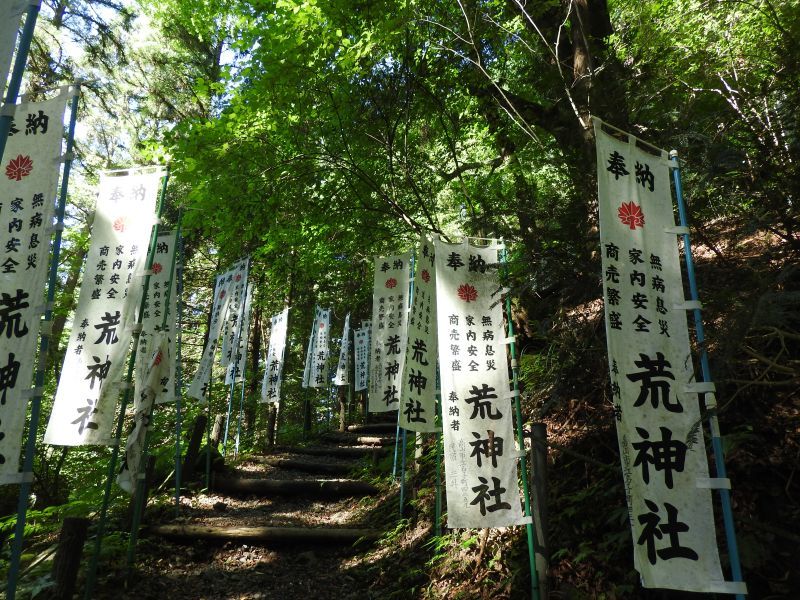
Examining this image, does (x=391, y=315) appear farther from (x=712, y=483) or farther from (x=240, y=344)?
(x=712, y=483)

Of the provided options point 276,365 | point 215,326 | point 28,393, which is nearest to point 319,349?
point 276,365

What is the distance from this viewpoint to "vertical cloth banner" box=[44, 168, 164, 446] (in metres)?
4.08

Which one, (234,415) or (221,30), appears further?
(234,415)

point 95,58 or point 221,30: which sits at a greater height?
point 221,30

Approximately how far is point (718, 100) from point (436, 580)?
194 inches

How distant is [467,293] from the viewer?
4.61 metres

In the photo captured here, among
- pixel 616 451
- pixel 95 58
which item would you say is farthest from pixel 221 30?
pixel 616 451

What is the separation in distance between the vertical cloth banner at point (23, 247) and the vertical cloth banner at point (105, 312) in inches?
28.9

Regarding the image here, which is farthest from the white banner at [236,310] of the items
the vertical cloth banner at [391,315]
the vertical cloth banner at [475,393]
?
the vertical cloth banner at [475,393]

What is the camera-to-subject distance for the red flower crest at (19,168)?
355 cm

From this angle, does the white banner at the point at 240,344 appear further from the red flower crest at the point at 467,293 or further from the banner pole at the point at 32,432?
the red flower crest at the point at 467,293

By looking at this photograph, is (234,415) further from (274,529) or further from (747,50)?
(747,50)

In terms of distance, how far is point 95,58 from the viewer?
945 centimetres

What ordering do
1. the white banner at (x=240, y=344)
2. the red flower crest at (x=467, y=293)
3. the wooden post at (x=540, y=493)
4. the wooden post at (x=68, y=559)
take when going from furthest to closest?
1. the white banner at (x=240, y=344)
2. the red flower crest at (x=467, y=293)
3. the wooden post at (x=68, y=559)
4. the wooden post at (x=540, y=493)
